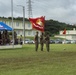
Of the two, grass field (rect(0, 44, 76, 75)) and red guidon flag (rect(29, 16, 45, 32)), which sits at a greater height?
red guidon flag (rect(29, 16, 45, 32))

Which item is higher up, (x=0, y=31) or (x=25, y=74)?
(x=0, y=31)

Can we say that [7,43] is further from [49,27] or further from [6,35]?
[49,27]

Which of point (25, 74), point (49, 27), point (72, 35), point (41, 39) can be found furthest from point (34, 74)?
point (49, 27)

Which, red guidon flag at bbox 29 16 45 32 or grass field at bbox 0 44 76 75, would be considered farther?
red guidon flag at bbox 29 16 45 32

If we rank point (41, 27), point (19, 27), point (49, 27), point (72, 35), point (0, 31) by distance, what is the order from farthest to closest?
point (49, 27)
point (72, 35)
point (19, 27)
point (0, 31)
point (41, 27)

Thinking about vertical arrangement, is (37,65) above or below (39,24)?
below

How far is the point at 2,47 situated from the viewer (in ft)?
131

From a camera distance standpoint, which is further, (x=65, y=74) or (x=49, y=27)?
(x=49, y=27)

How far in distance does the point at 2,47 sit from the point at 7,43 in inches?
96.7

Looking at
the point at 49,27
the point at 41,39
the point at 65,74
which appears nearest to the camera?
the point at 65,74

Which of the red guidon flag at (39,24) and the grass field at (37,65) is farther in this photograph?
the red guidon flag at (39,24)

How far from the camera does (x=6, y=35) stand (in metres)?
42.4

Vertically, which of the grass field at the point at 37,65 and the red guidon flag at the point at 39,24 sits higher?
the red guidon flag at the point at 39,24

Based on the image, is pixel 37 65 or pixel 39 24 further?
pixel 39 24
